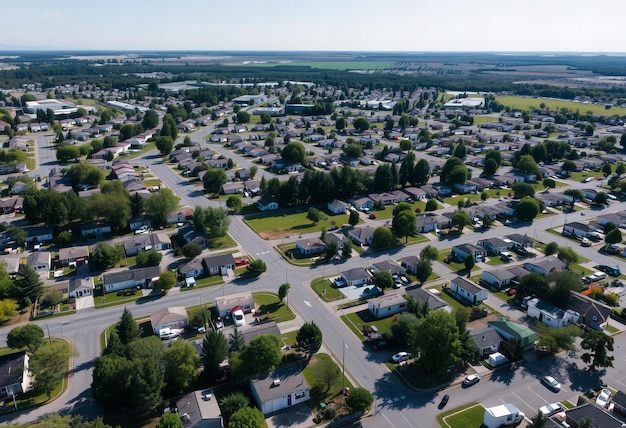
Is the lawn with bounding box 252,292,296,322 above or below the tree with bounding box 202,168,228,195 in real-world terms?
below

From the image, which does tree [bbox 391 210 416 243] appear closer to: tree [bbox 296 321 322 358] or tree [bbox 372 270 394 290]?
tree [bbox 372 270 394 290]

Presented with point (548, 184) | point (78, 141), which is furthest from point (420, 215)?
point (78, 141)

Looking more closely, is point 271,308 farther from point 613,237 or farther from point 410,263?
point 613,237

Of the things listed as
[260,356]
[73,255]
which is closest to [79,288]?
[73,255]

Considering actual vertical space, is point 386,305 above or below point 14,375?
below

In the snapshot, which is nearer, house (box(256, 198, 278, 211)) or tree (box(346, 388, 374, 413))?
tree (box(346, 388, 374, 413))

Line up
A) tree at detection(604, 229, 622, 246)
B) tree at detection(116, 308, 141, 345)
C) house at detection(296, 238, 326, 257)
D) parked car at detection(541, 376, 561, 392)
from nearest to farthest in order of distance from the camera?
parked car at detection(541, 376, 561, 392), tree at detection(116, 308, 141, 345), house at detection(296, 238, 326, 257), tree at detection(604, 229, 622, 246)

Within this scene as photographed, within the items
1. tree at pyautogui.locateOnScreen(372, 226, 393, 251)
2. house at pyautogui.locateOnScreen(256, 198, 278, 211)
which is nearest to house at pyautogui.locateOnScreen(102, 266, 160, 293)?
house at pyautogui.locateOnScreen(256, 198, 278, 211)

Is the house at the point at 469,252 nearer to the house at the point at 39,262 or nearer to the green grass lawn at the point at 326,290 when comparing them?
the green grass lawn at the point at 326,290
